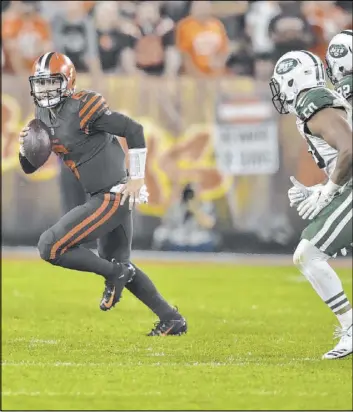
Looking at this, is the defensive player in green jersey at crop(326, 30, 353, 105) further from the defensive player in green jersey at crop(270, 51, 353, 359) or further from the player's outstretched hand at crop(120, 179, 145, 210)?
the player's outstretched hand at crop(120, 179, 145, 210)

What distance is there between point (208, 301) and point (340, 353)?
3573 mm

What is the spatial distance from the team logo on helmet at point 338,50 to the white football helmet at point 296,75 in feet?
1.16

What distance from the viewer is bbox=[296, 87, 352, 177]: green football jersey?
5.60 m

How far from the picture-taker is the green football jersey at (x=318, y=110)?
560 cm

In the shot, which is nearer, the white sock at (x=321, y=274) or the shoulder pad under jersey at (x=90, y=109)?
the white sock at (x=321, y=274)

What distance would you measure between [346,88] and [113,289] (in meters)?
1.83

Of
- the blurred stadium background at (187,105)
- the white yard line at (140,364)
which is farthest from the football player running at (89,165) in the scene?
the blurred stadium background at (187,105)

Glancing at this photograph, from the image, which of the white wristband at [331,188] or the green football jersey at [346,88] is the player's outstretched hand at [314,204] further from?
the green football jersey at [346,88]

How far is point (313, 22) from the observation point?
1244 cm

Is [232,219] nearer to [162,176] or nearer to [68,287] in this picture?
[162,176]

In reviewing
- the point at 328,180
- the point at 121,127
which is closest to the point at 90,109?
the point at 121,127

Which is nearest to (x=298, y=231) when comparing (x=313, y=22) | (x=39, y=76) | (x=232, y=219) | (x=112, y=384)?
(x=232, y=219)

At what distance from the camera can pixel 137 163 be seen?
6.57 meters

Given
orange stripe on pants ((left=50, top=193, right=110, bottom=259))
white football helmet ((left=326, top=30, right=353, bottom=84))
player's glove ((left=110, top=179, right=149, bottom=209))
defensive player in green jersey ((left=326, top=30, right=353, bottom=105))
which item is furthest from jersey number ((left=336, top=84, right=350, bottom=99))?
orange stripe on pants ((left=50, top=193, right=110, bottom=259))
